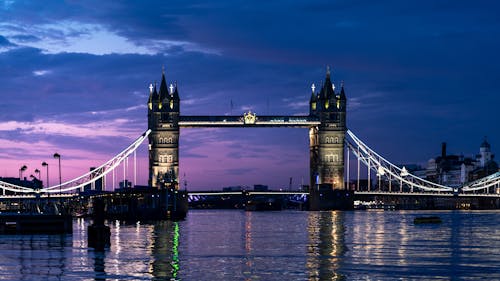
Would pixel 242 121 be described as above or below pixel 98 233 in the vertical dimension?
above

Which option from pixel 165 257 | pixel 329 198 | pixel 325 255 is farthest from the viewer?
pixel 329 198

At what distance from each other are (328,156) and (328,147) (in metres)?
1.55

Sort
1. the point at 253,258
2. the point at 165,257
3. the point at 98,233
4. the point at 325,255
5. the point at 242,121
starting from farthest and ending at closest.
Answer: the point at 242,121
the point at 98,233
the point at 325,255
the point at 165,257
the point at 253,258

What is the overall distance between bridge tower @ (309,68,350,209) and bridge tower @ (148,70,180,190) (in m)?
23.1

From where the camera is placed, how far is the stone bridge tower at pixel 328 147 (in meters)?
175

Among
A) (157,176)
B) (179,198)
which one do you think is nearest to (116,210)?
(179,198)

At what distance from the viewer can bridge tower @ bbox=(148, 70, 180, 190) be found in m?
170

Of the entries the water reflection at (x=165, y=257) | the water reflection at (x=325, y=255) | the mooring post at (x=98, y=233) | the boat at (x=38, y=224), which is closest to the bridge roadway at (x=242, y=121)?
the boat at (x=38, y=224)

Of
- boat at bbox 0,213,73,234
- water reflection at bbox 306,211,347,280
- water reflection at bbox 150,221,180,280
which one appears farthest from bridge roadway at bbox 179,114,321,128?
water reflection at bbox 150,221,180,280

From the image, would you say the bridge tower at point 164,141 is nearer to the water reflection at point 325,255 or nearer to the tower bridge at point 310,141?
the tower bridge at point 310,141

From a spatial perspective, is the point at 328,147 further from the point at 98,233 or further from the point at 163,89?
the point at 98,233

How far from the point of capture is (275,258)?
169 feet

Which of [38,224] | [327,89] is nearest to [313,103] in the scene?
[327,89]

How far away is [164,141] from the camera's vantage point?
171000 mm
